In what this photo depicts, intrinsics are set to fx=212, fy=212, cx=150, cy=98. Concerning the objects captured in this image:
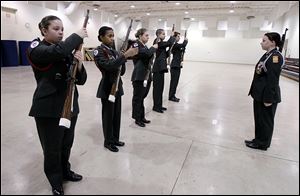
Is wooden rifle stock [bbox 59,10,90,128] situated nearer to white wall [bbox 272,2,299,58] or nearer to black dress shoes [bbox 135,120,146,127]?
black dress shoes [bbox 135,120,146,127]

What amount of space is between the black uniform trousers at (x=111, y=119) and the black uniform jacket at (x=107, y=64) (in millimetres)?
100

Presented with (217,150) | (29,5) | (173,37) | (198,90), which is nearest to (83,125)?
(217,150)

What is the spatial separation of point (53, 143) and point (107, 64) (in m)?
0.93

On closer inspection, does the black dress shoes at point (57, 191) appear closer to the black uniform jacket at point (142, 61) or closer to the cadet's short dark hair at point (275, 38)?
the black uniform jacket at point (142, 61)

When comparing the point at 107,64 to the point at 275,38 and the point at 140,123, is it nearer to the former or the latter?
the point at 140,123

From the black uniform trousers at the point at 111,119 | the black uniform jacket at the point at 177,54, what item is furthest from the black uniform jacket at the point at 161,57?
the black uniform trousers at the point at 111,119

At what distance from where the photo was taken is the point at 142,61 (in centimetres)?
316

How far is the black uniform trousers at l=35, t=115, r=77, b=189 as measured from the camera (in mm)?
1525

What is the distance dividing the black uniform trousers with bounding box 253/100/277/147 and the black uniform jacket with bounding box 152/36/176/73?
67.4 inches

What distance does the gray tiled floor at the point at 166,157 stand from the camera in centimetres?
186

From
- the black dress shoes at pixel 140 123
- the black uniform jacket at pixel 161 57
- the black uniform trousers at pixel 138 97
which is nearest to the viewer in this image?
the black uniform trousers at pixel 138 97

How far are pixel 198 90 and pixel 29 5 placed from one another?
9.65 metres

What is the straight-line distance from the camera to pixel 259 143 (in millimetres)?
2705

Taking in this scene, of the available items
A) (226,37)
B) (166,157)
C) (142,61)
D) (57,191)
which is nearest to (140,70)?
(142,61)
